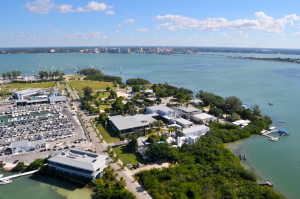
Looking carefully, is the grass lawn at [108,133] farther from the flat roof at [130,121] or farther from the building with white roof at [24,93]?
the building with white roof at [24,93]

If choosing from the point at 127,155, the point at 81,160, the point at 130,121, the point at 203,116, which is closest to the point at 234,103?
the point at 203,116

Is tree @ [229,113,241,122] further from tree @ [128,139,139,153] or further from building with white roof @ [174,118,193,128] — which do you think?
tree @ [128,139,139,153]

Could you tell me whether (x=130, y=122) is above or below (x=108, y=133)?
above

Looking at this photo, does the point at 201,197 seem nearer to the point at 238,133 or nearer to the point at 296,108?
the point at 238,133

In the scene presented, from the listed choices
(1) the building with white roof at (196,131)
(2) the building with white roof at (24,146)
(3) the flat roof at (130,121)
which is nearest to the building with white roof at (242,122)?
(1) the building with white roof at (196,131)

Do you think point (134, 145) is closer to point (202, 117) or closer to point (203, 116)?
point (202, 117)

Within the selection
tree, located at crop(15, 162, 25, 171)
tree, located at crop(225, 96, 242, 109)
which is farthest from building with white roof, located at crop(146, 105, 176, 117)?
tree, located at crop(15, 162, 25, 171)
